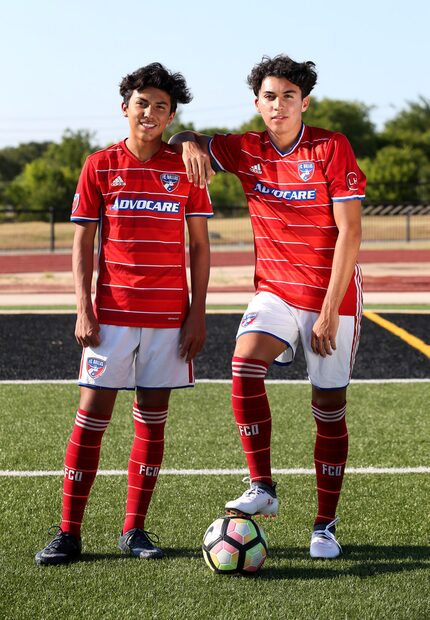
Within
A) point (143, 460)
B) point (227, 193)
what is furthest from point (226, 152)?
point (227, 193)

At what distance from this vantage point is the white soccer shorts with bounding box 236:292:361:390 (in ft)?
13.7

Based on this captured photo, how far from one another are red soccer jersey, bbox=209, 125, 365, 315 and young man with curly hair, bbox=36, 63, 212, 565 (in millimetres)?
373

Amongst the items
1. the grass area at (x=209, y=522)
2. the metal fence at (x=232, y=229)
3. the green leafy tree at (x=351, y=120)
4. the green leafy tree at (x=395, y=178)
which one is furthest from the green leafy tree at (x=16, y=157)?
the grass area at (x=209, y=522)

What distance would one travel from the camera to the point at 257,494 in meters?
4.13

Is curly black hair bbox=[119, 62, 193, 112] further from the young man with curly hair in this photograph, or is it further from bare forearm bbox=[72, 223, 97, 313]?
bare forearm bbox=[72, 223, 97, 313]

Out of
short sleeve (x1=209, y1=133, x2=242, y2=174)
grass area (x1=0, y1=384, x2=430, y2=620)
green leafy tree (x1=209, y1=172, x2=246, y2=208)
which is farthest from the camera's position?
green leafy tree (x1=209, y1=172, x2=246, y2=208)

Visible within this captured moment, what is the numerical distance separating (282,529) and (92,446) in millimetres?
1012

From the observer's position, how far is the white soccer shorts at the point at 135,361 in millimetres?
3990

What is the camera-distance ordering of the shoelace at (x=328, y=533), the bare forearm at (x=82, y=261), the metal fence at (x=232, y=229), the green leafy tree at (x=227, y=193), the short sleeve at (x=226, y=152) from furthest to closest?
the green leafy tree at (x=227, y=193) < the metal fence at (x=232, y=229) < the short sleeve at (x=226, y=152) < the shoelace at (x=328, y=533) < the bare forearm at (x=82, y=261)

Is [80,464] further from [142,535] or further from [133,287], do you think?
[133,287]

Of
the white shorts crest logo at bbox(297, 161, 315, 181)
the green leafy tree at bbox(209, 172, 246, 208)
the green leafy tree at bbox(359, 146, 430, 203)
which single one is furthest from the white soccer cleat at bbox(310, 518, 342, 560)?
the green leafy tree at bbox(359, 146, 430, 203)

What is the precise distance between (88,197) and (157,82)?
0.55 meters

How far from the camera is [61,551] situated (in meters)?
3.92

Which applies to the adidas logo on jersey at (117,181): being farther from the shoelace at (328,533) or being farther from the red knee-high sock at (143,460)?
the shoelace at (328,533)
